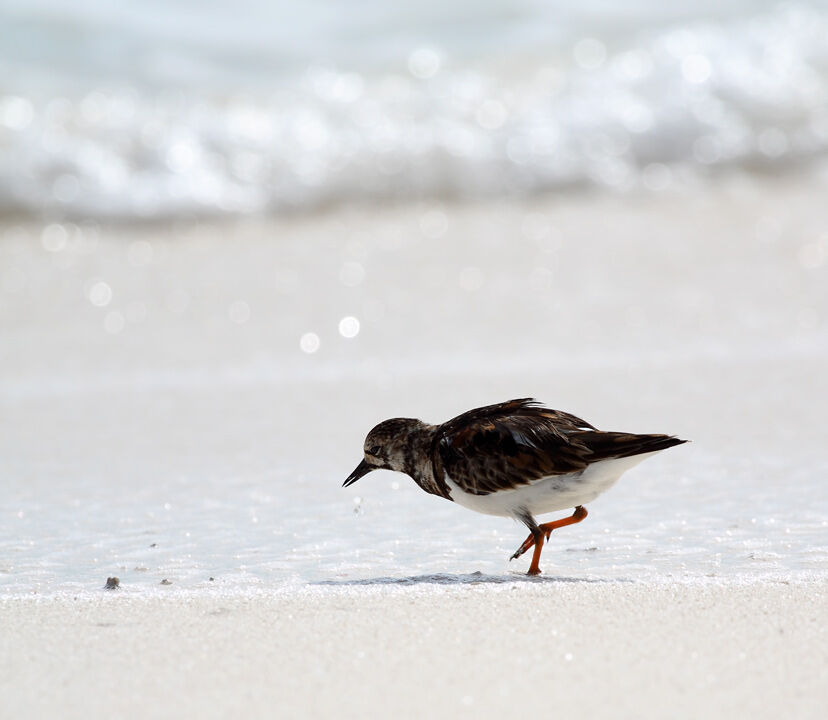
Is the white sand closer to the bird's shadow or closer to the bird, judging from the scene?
the bird's shadow

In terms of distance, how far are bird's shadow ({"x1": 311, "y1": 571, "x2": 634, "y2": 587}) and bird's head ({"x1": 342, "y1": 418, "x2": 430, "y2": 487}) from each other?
59 centimetres

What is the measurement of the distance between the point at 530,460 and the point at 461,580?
0.43 metres

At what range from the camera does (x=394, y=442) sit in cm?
381

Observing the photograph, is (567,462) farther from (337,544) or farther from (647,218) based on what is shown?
(647,218)

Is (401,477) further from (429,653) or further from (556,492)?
(429,653)

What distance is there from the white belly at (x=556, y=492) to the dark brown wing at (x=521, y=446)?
3 cm

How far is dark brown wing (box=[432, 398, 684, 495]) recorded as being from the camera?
3354 millimetres

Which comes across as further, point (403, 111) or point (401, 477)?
point (403, 111)

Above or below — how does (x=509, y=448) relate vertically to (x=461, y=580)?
above

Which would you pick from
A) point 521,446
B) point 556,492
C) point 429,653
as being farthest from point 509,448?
point 429,653

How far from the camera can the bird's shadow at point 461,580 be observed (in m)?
3.15

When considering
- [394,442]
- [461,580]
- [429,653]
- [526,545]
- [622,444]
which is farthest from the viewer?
[394,442]

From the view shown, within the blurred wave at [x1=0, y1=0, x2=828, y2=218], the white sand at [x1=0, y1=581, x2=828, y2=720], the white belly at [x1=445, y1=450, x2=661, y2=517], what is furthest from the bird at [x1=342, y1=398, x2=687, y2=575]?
the blurred wave at [x1=0, y1=0, x2=828, y2=218]

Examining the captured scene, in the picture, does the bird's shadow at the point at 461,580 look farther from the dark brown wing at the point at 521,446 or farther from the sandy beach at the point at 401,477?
the dark brown wing at the point at 521,446
